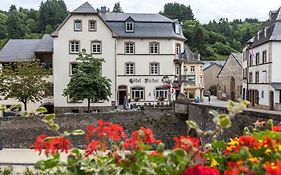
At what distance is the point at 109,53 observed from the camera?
122ft

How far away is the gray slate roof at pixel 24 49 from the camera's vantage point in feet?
123

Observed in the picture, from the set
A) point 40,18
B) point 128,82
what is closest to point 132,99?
point 128,82

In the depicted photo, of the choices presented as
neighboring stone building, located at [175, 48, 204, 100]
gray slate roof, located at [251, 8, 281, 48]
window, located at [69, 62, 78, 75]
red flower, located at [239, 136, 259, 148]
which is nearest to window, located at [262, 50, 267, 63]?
gray slate roof, located at [251, 8, 281, 48]

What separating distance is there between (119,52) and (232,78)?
21.5 metres

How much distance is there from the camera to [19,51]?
38.9 m

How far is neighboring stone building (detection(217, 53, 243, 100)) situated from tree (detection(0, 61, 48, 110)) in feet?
84.2

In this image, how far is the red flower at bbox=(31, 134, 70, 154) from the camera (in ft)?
10.8

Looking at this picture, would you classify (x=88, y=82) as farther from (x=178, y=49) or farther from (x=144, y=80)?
(x=178, y=49)

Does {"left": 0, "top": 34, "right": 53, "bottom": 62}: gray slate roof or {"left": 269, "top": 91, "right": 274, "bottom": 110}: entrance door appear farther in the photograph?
{"left": 0, "top": 34, "right": 53, "bottom": 62}: gray slate roof

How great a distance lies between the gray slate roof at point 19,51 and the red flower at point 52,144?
116 ft

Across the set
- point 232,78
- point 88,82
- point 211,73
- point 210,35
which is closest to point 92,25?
point 88,82

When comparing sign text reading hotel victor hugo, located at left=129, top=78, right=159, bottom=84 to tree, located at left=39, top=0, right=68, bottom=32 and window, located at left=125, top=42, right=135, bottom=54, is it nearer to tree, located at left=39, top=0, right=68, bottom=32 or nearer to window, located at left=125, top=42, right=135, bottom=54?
window, located at left=125, top=42, right=135, bottom=54

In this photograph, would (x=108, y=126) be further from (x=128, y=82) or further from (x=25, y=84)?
(x=128, y=82)

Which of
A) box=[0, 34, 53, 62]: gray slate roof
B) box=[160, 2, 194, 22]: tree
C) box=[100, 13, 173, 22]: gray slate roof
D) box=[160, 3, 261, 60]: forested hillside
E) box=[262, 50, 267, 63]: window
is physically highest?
box=[160, 2, 194, 22]: tree
